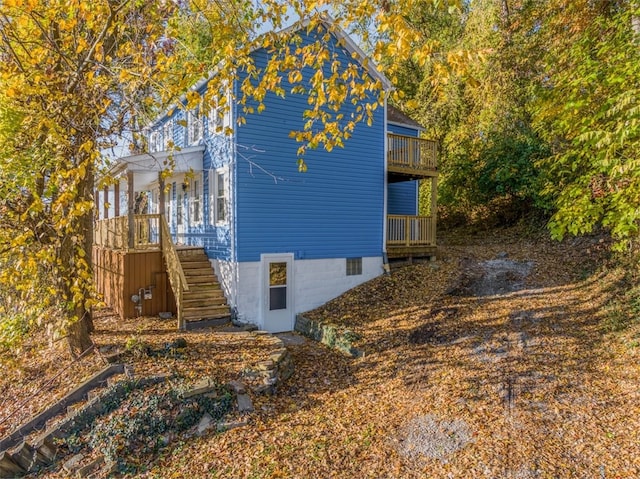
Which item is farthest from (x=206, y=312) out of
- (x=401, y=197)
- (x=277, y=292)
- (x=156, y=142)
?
(x=156, y=142)

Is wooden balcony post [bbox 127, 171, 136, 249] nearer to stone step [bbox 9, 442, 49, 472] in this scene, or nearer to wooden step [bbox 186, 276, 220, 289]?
wooden step [bbox 186, 276, 220, 289]

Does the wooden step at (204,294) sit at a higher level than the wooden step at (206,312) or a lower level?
higher

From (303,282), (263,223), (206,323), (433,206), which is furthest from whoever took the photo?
(433,206)

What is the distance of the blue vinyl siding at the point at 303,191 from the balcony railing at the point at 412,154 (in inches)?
33.5

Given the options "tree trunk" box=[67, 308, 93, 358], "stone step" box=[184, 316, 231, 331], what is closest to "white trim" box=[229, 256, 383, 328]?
"stone step" box=[184, 316, 231, 331]

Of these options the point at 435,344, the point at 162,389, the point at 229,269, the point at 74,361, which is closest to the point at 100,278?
the point at 229,269

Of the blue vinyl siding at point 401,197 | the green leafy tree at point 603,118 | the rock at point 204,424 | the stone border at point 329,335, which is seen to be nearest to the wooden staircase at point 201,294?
the stone border at point 329,335

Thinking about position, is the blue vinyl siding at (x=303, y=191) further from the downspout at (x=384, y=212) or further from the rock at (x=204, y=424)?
the rock at (x=204, y=424)

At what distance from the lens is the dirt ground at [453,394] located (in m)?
4.95

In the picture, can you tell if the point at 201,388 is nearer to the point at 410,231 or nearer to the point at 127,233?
the point at 127,233

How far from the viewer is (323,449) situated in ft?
17.4

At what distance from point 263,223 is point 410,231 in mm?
5266

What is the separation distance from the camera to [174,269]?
10.1 meters

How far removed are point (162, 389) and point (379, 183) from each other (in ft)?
28.5
